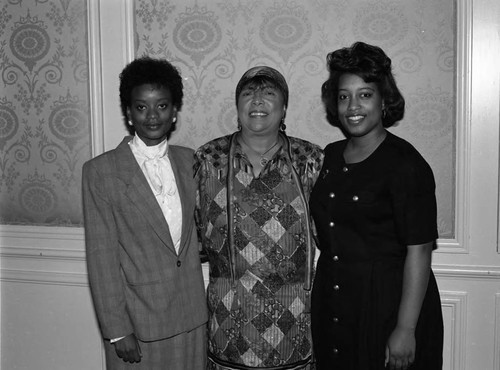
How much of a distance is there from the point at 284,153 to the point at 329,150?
0.63ft

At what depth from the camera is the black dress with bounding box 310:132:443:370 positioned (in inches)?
72.9

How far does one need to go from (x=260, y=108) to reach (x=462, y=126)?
93 cm

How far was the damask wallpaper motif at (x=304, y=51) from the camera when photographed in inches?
96.2

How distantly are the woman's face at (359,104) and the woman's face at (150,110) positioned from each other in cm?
65

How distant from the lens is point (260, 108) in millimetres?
2096

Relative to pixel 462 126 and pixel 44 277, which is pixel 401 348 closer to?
pixel 462 126

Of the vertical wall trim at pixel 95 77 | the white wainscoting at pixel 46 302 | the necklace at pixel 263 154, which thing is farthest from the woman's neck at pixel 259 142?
the vertical wall trim at pixel 95 77

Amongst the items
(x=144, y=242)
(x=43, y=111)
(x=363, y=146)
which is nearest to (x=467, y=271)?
(x=363, y=146)

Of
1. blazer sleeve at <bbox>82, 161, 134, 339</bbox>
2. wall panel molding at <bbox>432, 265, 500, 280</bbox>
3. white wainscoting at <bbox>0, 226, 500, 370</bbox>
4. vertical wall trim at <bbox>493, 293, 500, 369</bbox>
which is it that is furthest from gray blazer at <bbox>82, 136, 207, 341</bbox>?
vertical wall trim at <bbox>493, 293, 500, 369</bbox>

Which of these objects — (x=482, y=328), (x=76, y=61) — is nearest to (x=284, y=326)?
(x=482, y=328)

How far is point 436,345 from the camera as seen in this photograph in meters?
1.96

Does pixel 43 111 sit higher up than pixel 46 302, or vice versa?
pixel 43 111

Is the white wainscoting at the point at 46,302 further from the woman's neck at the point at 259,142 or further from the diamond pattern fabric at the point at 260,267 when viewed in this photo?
the woman's neck at the point at 259,142

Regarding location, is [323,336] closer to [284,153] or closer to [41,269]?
[284,153]
